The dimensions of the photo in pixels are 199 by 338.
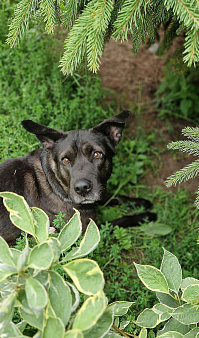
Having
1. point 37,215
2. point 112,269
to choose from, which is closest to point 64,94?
point 112,269

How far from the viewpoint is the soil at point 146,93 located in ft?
14.8

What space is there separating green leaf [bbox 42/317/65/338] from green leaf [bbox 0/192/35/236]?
0.41 m

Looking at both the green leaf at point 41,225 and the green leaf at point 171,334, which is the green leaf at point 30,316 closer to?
the green leaf at point 41,225

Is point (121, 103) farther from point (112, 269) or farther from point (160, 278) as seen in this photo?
point (160, 278)

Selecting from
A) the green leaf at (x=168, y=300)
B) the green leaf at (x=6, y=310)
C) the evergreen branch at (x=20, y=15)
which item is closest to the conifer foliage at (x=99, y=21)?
the evergreen branch at (x=20, y=15)

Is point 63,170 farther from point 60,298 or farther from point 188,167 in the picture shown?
point 60,298

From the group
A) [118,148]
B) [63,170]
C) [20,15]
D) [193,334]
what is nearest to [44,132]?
[63,170]

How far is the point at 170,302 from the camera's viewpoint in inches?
83.4

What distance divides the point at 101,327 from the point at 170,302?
60 centimetres

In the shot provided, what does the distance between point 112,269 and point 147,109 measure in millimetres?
2494

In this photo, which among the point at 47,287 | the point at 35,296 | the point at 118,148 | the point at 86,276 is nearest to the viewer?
the point at 35,296

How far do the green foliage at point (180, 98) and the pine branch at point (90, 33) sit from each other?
259 cm

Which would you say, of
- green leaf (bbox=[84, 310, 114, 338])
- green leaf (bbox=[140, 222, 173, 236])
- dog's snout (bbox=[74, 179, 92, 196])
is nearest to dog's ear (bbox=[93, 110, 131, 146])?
dog's snout (bbox=[74, 179, 92, 196])

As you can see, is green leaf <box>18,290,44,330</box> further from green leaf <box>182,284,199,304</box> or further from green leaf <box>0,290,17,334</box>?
green leaf <box>182,284,199,304</box>
